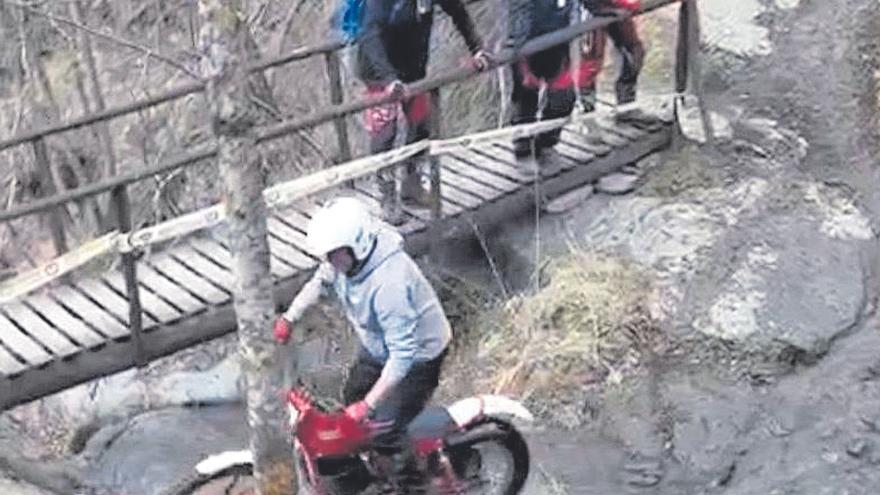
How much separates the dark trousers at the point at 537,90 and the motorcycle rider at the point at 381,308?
2.81 m

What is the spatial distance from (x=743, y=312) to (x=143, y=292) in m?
2.94

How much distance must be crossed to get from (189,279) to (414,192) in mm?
1333

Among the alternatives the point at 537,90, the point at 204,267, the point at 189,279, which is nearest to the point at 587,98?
the point at 537,90

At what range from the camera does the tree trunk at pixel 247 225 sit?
5.31m

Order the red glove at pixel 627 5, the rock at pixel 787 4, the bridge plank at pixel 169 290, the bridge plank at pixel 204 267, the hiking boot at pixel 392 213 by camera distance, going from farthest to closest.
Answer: the rock at pixel 787 4 < the red glove at pixel 627 5 < the hiking boot at pixel 392 213 < the bridge plank at pixel 204 267 < the bridge plank at pixel 169 290

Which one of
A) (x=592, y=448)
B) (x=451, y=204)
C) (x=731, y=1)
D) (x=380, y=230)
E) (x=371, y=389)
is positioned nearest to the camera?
(x=380, y=230)

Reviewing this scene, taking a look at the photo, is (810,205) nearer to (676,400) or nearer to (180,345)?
(676,400)

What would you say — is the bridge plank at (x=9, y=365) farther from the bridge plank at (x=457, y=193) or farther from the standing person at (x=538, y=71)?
the standing person at (x=538, y=71)

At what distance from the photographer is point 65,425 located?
990 centimetres

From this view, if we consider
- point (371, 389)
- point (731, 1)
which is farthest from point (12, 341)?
point (731, 1)

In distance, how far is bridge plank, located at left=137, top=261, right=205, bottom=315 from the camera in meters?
7.74

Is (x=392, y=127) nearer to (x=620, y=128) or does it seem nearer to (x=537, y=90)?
(x=537, y=90)

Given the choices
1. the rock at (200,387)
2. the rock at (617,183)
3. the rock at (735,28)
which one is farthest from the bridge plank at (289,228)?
the rock at (735,28)

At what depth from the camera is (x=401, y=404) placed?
6.33 m
